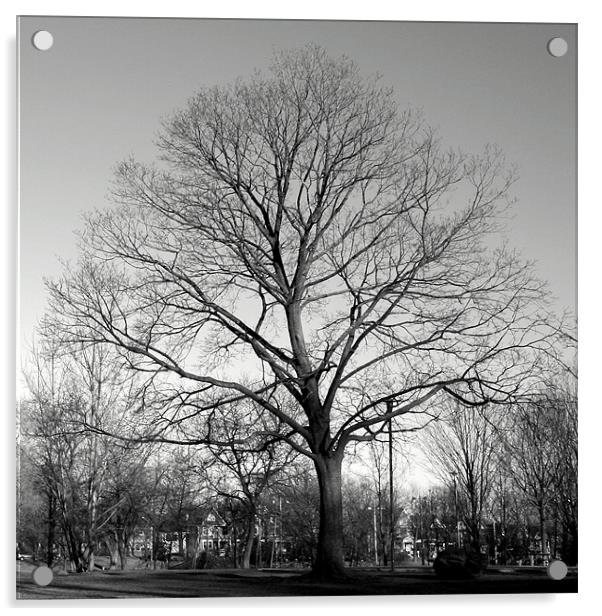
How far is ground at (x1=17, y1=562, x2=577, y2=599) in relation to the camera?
623 centimetres

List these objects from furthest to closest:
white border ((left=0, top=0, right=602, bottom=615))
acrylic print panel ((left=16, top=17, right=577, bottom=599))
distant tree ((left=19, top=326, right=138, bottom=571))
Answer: acrylic print panel ((left=16, top=17, right=577, bottom=599)) < distant tree ((left=19, top=326, right=138, bottom=571)) < white border ((left=0, top=0, right=602, bottom=615))

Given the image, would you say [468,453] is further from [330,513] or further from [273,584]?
[273,584]

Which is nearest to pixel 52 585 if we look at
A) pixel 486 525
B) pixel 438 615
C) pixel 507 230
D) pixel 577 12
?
pixel 438 615

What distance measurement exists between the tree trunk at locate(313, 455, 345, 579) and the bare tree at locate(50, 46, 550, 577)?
11 millimetres

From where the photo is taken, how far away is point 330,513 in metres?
6.84

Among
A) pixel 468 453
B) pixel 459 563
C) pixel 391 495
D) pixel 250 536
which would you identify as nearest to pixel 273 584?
pixel 250 536

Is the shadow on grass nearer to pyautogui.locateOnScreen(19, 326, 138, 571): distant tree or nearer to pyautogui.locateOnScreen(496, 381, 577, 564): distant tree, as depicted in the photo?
pyautogui.locateOnScreen(19, 326, 138, 571): distant tree

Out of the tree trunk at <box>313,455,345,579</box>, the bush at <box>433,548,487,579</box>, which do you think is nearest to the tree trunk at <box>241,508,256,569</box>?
the tree trunk at <box>313,455,345,579</box>

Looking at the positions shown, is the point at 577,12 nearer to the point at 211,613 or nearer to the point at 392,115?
the point at 392,115

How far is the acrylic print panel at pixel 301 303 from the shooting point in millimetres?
6492

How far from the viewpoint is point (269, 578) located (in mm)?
6438

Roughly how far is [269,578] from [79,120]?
3466 mm

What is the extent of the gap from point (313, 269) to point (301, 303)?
0.90 feet
